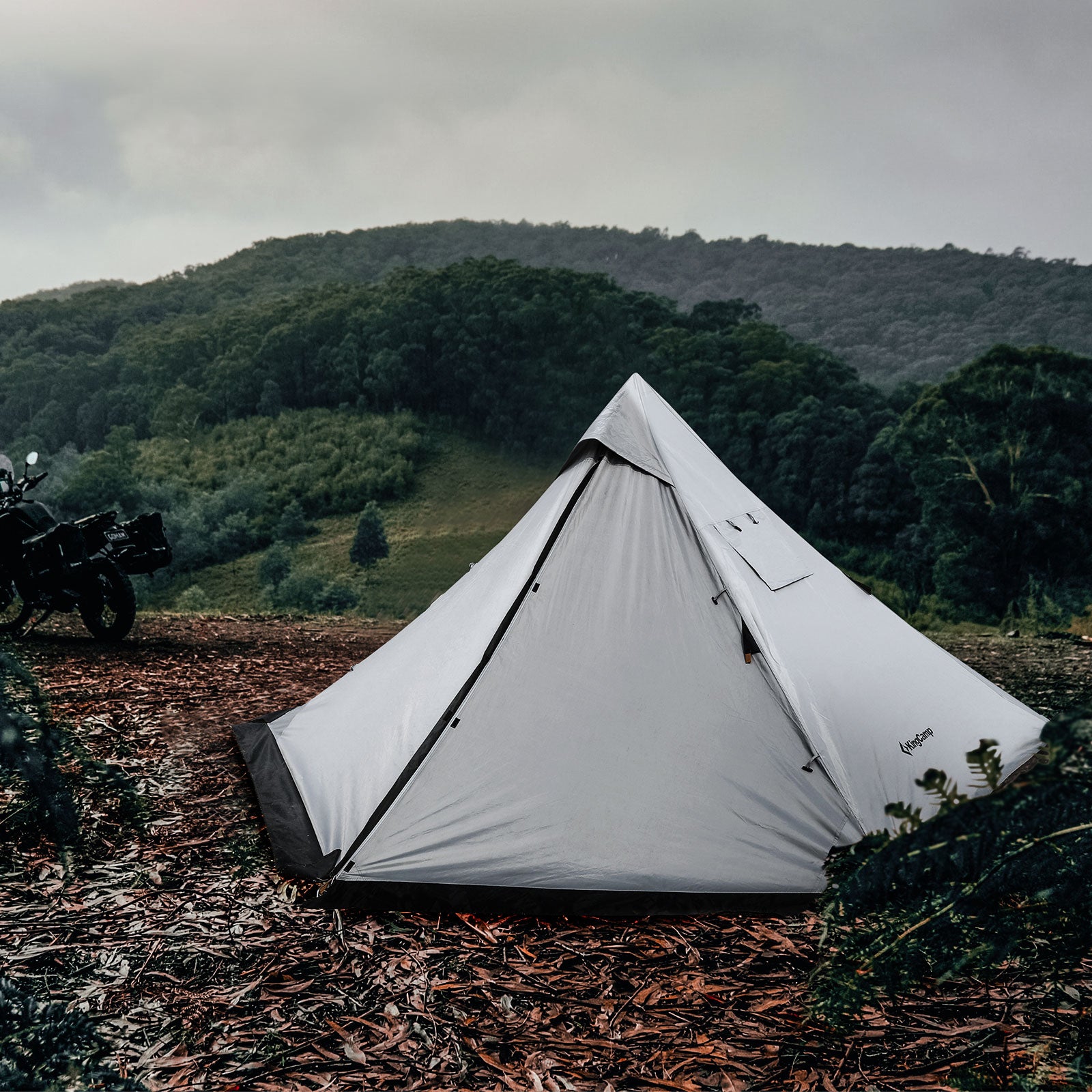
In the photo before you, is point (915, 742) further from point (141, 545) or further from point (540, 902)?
point (141, 545)

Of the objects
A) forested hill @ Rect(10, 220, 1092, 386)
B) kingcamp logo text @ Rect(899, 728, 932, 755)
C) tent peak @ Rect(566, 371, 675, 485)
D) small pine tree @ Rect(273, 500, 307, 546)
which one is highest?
forested hill @ Rect(10, 220, 1092, 386)

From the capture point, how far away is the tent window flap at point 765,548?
3994 millimetres

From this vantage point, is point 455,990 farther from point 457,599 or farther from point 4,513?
point 4,513

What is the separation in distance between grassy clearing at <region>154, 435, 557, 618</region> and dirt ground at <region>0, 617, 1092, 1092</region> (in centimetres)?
2408

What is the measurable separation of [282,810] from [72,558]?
15.6 feet

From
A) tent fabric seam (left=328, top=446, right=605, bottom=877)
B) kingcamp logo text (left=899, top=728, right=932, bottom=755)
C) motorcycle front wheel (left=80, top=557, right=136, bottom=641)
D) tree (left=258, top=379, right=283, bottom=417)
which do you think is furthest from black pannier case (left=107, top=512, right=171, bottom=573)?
tree (left=258, top=379, right=283, bottom=417)

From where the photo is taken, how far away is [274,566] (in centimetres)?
3175

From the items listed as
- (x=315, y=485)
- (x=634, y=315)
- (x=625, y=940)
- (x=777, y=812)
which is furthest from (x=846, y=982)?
(x=634, y=315)

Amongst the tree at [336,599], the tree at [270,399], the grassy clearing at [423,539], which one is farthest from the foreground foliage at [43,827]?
the tree at [270,399]

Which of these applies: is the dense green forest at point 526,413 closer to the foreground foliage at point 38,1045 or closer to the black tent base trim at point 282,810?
the black tent base trim at point 282,810

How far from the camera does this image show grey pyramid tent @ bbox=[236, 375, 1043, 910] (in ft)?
11.2

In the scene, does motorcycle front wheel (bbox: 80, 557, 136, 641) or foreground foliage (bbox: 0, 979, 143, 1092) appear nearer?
foreground foliage (bbox: 0, 979, 143, 1092)

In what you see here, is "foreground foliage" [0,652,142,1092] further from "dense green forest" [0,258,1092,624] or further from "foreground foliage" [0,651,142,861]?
"dense green forest" [0,258,1092,624]

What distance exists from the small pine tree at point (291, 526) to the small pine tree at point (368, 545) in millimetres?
3156
